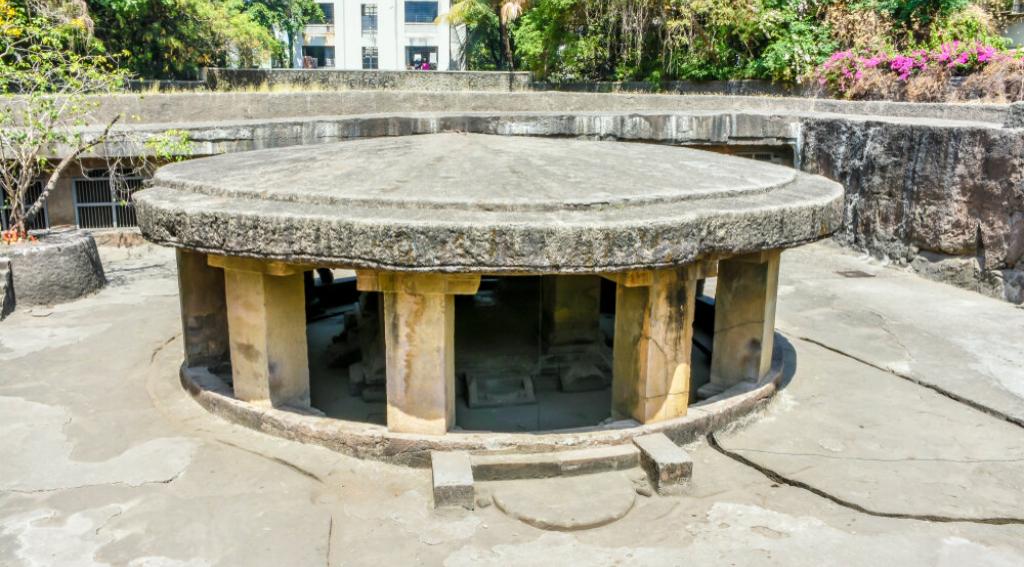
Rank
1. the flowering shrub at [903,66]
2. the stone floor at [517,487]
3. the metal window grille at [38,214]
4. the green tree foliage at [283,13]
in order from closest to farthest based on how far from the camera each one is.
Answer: the stone floor at [517,487] < the metal window grille at [38,214] < the flowering shrub at [903,66] < the green tree foliage at [283,13]

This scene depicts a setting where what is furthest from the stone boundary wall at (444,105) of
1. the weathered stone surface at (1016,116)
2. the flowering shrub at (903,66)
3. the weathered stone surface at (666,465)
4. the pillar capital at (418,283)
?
the weathered stone surface at (666,465)

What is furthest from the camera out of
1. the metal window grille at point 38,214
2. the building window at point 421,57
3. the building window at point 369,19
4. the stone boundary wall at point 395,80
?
the building window at point 421,57

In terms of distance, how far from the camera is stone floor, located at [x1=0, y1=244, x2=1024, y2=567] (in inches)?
145

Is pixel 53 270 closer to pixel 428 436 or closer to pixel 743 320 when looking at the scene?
pixel 428 436

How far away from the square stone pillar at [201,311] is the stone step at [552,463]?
2.33 m

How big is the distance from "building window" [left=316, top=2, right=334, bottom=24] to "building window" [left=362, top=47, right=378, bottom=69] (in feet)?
7.11

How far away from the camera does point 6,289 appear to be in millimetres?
7359

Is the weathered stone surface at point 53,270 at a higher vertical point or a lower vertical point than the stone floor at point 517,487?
higher

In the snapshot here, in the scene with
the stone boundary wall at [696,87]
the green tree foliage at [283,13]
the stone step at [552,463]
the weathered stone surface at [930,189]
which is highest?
the green tree foliage at [283,13]

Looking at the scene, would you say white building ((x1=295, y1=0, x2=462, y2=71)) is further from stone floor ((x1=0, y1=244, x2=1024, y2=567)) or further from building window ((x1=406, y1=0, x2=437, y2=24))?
stone floor ((x1=0, y1=244, x2=1024, y2=567))

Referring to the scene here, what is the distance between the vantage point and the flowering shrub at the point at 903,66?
39.2 ft

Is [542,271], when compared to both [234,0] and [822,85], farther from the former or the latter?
[234,0]

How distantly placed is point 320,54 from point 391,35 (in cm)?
490

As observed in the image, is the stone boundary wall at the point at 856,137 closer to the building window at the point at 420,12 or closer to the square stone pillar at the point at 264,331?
the square stone pillar at the point at 264,331
